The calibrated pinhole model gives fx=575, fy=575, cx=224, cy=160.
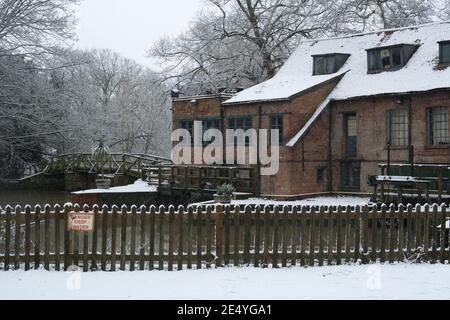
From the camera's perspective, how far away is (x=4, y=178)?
4156cm

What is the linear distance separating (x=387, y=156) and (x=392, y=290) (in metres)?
19.3

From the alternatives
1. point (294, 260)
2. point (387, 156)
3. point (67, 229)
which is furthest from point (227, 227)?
point (387, 156)

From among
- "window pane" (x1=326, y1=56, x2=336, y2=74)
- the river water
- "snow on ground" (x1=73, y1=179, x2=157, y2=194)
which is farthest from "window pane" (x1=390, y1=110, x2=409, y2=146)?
the river water

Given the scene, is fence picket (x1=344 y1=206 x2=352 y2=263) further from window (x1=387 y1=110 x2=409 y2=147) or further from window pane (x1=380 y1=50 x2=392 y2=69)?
window pane (x1=380 y1=50 x2=392 y2=69)

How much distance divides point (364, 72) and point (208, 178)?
9.92 m

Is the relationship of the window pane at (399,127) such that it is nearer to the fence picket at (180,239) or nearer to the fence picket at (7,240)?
the fence picket at (180,239)

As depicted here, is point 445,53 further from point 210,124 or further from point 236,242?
point 236,242

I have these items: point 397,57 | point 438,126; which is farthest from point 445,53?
point 438,126

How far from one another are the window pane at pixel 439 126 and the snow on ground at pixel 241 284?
1608 centimetres

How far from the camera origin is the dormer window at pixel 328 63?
31.7m

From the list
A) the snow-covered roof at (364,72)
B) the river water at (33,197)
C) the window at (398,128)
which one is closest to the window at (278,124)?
the snow-covered roof at (364,72)

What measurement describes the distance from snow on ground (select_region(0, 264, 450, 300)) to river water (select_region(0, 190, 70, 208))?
26.7 m

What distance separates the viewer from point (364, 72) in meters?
30.3
